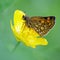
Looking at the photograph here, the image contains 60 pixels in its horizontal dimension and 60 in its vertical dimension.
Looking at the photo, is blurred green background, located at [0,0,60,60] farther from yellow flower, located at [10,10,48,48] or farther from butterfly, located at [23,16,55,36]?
butterfly, located at [23,16,55,36]

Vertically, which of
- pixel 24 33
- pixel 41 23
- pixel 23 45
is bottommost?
pixel 23 45

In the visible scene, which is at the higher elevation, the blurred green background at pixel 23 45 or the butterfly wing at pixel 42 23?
the butterfly wing at pixel 42 23

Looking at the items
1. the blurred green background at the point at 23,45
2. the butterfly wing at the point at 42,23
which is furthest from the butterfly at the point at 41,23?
the blurred green background at the point at 23,45

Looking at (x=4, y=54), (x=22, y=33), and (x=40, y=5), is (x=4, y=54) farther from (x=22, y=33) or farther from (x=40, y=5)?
(x=40, y=5)

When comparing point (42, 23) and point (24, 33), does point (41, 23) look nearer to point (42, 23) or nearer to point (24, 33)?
point (42, 23)

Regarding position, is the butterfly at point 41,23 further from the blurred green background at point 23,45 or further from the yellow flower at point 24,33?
the blurred green background at point 23,45

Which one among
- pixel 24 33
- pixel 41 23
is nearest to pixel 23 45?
pixel 24 33
